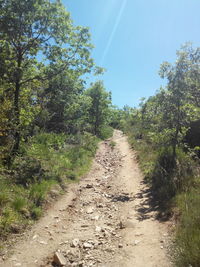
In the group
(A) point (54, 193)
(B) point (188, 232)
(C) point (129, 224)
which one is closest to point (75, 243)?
(C) point (129, 224)

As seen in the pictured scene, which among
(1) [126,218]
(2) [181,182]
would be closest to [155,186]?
(2) [181,182]

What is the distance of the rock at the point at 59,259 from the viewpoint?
12.7ft

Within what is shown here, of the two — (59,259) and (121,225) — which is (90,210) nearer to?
(121,225)

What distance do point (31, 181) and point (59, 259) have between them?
373 cm

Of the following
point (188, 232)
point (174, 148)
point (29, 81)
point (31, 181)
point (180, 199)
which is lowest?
point (31, 181)

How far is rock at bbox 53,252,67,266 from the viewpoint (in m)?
3.87

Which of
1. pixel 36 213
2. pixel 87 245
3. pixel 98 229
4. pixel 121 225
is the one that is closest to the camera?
pixel 87 245

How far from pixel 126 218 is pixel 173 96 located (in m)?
5.22

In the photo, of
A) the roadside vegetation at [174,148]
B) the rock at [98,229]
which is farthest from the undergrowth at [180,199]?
the rock at [98,229]

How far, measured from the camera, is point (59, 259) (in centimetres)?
391

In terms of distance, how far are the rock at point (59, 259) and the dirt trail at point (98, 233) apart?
0.09 metres

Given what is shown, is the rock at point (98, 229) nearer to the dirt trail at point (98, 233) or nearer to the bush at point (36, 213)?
the dirt trail at point (98, 233)

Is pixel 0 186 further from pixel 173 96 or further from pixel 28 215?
pixel 173 96

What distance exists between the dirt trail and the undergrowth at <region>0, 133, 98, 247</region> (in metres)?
0.47
